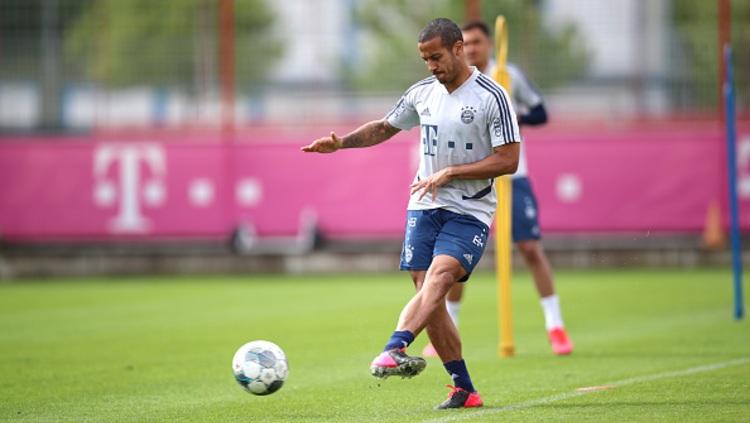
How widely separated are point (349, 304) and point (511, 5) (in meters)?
7.36

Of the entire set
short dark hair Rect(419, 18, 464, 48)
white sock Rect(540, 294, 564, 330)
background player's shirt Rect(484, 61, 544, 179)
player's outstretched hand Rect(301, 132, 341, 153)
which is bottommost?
white sock Rect(540, 294, 564, 330)

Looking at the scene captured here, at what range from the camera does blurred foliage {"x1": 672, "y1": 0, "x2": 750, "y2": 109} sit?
2195 cm

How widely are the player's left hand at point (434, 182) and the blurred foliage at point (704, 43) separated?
587 inches

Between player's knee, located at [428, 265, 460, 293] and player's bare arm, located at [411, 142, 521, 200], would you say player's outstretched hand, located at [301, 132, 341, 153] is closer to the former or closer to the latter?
player's bare arm, located at [411, 142, 521, 200]

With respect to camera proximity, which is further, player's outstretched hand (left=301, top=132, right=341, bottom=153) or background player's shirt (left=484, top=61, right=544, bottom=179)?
background player's shirt (left=484, top=61, right=544, bottom=179)

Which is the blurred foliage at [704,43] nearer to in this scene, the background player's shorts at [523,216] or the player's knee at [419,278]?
the background player's shorts at [523,216]

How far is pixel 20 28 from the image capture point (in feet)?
77.9

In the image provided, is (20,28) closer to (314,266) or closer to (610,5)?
(314,266)

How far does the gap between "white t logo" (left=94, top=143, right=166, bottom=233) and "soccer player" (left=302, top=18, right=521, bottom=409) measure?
15281mm

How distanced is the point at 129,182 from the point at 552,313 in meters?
13.0

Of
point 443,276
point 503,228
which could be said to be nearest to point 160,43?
point 503,228

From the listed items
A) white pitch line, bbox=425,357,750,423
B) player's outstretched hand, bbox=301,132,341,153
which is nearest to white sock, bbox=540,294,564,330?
white pitch line, bbox=425,357,750,423

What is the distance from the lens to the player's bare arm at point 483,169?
796cm

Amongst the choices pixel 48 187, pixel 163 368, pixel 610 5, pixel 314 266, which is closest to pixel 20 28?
pixel 48 187
